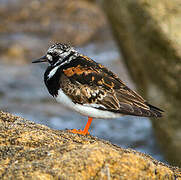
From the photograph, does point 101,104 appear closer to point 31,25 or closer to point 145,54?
point 145,54

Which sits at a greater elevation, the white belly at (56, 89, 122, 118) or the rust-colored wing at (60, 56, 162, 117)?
the rust-colored wing at (60, 56, 162, 117)

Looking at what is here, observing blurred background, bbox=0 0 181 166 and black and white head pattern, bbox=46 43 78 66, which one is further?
blurred background, bbox=0 0 181 166

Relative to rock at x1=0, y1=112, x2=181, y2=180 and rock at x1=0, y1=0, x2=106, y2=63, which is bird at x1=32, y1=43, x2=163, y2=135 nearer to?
rock at x1=0, y1=112, x2=181, y2=180

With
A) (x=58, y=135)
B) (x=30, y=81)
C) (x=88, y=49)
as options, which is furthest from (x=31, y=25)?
(x=58, y=135)

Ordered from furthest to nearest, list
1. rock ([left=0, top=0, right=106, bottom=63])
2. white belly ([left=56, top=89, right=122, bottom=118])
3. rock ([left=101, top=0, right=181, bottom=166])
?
1. rock ([left=0, top=0, right=106, bottom=63])
2. rock ([left=101, top=0, right=181, bottom=166])
3. white belly ([left=56, top=89, right=122, bottom=118])

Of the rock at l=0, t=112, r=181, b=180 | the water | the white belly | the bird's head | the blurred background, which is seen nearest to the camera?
the rock at l=0, t=112, r=181, b=180

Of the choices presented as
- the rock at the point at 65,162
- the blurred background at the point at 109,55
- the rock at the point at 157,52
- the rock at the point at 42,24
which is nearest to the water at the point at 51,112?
the blurred background at the point at 109,55

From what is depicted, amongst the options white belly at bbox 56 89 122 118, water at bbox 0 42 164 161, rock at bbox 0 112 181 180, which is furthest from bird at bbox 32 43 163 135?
water at bbox 0 42 164 161
